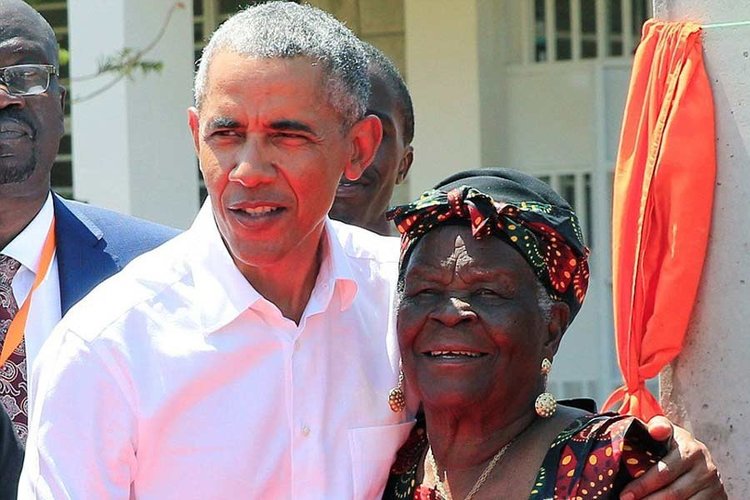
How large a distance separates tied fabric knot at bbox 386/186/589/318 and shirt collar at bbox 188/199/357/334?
184mm

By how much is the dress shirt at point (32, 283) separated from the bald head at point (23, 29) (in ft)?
1.48

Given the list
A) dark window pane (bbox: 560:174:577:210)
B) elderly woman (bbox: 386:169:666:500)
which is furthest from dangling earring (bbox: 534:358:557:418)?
dark window pane (bbox: 560:174:577:210)

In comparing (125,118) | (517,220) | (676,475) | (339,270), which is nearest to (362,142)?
(339,270)

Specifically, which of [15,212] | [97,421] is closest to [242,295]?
[97,421]

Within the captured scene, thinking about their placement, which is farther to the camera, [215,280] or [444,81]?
[444,81]

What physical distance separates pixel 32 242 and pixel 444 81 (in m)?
4.24

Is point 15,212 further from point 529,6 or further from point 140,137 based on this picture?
point 529,6

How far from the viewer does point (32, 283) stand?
361 cm

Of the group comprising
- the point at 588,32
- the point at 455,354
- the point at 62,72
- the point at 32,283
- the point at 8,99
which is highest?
the point at 588,32

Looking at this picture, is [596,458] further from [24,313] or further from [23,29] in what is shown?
[23,29]

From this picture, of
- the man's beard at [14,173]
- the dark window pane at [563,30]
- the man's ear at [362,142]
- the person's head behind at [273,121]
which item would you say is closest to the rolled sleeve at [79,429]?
the person's head behind at [273,121]

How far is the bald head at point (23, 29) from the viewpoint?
12.3ft

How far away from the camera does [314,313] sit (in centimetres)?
296

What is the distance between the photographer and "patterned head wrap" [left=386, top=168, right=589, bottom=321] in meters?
2.84
